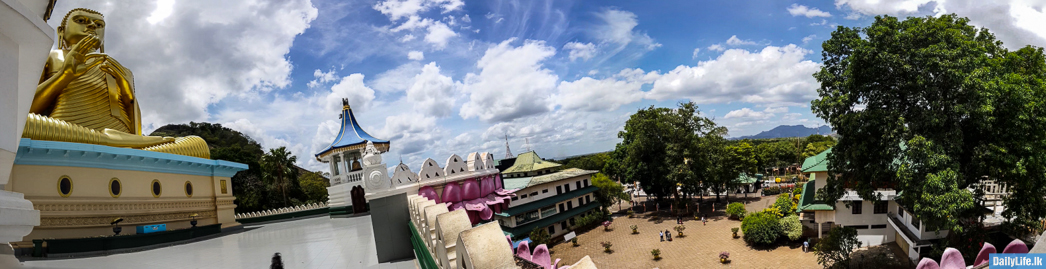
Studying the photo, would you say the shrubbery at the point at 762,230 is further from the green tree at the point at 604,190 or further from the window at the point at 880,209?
the green tree at the point at 604,190

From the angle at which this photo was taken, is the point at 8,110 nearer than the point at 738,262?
Yes

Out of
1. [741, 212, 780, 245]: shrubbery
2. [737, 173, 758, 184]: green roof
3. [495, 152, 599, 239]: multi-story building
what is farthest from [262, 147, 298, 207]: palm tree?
[737, 173, 758, 184]: green roof

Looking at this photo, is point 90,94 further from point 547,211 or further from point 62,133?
point 547,211

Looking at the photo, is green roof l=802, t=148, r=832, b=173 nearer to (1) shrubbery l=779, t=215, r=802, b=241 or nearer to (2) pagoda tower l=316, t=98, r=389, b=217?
(1) shrubbery l=779, t=215, r=802, b=241

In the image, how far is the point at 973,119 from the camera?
10555 millimetres

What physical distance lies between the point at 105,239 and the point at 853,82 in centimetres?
1980

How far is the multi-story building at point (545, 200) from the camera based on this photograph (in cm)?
2390

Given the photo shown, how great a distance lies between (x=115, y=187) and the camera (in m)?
10.5

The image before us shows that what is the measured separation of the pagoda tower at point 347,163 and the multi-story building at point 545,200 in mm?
7580

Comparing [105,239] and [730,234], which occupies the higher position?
[105,239]

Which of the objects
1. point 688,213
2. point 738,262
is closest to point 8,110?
point 738,262

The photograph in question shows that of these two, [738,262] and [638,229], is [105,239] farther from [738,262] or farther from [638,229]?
[638,229]

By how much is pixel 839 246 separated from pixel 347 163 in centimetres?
2305

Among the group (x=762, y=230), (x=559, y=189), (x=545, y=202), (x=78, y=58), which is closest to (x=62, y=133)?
(x=78, y=58)
